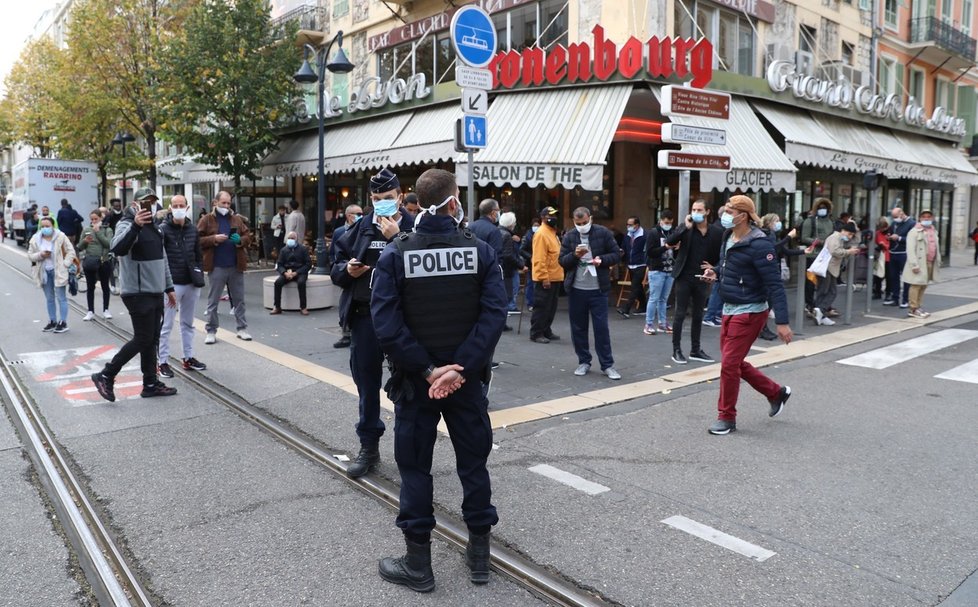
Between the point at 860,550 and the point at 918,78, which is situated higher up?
the point at 918,78

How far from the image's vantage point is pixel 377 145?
16609 millimetres

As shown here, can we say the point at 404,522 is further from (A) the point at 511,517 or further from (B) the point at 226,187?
(B) the point at 226,187

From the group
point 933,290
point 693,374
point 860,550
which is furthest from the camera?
point 933,290

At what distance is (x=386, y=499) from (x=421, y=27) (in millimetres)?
15562

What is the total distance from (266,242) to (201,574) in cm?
1938

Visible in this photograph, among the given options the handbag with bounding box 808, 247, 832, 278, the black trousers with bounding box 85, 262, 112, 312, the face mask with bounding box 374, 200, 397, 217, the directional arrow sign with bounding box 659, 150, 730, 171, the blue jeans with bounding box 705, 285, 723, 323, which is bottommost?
the blue jeans with bounding box 705, 285, 723, 323

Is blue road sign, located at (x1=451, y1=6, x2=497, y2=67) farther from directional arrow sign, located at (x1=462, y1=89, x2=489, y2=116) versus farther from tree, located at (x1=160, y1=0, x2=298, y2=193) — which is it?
tree, located at (x1=160, y1=0, x2=298, y2=193)

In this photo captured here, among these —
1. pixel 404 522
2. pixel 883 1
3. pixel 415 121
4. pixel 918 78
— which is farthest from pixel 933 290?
pixel 404 522

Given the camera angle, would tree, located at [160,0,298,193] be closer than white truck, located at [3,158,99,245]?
Yes

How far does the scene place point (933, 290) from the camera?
1705cm

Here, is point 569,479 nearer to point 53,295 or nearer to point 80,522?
point 80,522

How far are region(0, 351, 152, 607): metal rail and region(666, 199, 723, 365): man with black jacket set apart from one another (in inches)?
246

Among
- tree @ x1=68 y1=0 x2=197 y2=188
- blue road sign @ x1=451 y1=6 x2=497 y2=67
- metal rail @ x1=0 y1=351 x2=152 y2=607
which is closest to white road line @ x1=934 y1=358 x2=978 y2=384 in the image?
blue road sign @ x1=451 y1=6 x2=497 y2=67

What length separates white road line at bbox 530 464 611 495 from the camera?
472 cm
